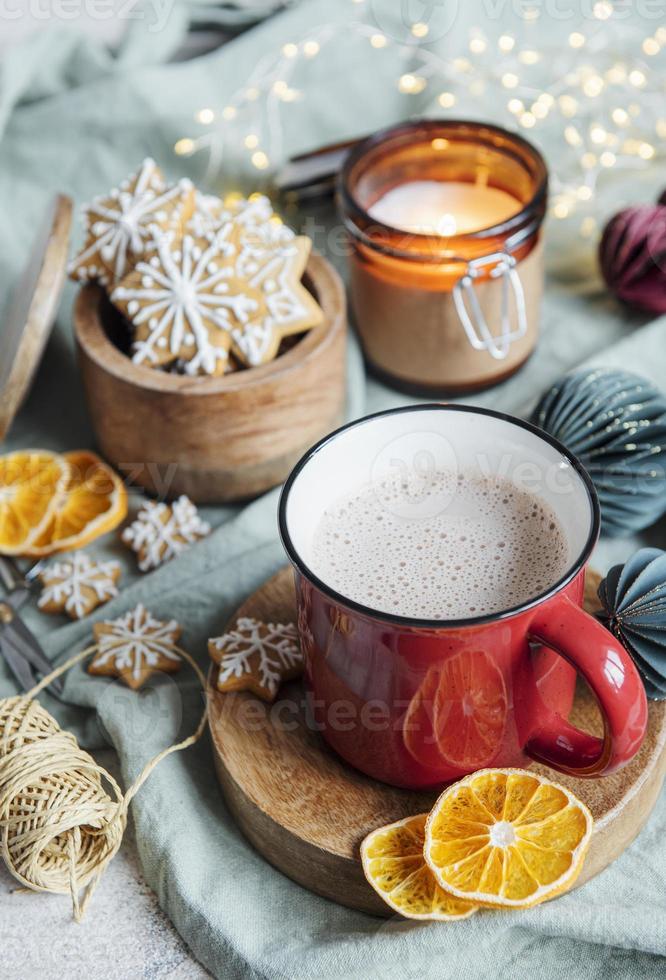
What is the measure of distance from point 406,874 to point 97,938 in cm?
23

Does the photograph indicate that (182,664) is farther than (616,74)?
No

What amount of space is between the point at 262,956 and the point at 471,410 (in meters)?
0.39

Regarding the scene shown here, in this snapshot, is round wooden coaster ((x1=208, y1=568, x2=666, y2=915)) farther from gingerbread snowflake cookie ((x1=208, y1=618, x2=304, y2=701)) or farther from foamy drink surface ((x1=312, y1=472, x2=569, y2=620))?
foamy drink surface ((x1=312, y1=472, x2=569, y2=620))

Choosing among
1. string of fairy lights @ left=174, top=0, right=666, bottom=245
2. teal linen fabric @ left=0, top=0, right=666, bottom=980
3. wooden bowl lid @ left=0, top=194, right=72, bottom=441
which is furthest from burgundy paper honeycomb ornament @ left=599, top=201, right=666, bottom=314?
wooden bowl lid @ left=0, top=194, right=72, bottom=441

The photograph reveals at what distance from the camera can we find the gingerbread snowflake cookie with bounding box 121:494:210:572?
1.01m

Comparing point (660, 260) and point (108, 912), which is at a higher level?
point (660, 260)

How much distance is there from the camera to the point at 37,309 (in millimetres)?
967

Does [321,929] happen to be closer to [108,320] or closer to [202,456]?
[202,456]

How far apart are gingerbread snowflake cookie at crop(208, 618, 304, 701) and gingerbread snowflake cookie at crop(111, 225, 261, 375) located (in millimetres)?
253

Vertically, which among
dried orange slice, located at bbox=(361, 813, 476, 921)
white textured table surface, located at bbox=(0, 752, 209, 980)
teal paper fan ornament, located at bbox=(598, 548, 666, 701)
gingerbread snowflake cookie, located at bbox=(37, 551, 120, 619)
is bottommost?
white textured table surface, located at bbox=(0, 752, 209, 980)

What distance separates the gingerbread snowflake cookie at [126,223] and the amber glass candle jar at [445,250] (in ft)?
0.55

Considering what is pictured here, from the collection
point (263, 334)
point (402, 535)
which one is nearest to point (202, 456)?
point (263, 334)

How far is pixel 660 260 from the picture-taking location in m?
1.13

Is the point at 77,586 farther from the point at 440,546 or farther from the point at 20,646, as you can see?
the point at 440,546
